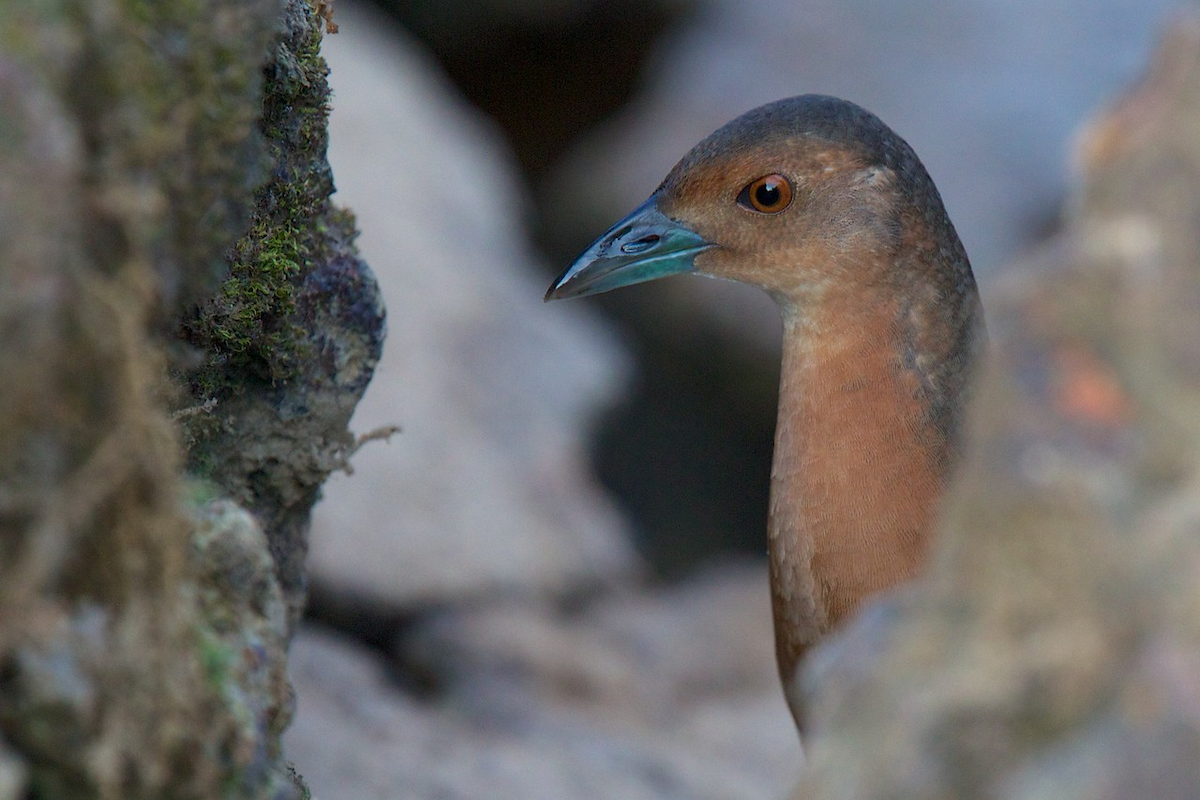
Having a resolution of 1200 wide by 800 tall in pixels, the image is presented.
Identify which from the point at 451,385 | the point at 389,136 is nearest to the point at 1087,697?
the point at 451,385

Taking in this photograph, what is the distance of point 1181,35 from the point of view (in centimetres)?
201

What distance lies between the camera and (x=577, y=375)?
24.6ft

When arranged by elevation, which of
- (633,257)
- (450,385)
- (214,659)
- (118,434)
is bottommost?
(214,659)

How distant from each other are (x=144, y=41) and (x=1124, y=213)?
141 cm

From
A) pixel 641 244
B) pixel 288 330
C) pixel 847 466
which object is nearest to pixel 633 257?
pixel 641 244

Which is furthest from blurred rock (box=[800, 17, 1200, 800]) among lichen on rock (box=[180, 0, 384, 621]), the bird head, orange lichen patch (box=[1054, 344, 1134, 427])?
the bird head

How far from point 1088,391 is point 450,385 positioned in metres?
5.27

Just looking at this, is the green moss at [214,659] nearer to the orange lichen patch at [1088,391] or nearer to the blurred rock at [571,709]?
the orange lichen patch at [1088,391]

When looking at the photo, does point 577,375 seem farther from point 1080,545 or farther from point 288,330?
point 1080,545

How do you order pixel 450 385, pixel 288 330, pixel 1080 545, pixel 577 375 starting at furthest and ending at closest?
1. pixel 577 375
2. pixel 450 385
3. pixel 288 330
4. pixel 1080 545

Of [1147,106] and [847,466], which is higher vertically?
[847,466]

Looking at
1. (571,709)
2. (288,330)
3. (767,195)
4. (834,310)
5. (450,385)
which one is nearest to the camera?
(288,330)

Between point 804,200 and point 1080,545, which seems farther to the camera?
point 804,200

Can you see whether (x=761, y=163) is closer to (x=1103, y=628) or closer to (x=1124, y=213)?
(x=1124, y=213)
